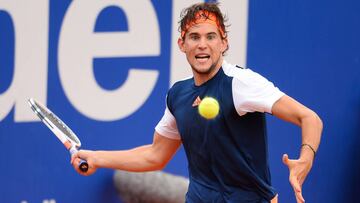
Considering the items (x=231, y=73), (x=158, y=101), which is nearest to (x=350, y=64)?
(x=158, y=101)

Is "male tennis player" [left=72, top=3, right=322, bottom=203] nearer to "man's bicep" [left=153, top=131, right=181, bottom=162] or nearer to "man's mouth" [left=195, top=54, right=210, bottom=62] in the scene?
"man's mouth" [left=195, top=54, right=210, bottom=62]

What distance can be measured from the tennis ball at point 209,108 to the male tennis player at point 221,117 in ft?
Answer: 0.17

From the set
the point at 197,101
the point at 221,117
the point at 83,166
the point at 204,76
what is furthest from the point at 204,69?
the point at 83,166

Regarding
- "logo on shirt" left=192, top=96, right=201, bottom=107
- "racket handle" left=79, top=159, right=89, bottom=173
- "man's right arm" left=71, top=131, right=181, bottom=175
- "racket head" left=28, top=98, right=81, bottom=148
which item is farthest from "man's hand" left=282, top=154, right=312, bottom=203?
"racket head" left=28, top=98, right=81, bottom=148

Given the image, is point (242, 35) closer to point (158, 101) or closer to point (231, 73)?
point (158, 101)

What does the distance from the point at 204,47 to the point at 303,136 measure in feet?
2.70

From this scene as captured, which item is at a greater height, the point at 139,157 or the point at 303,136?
the point at 303,136

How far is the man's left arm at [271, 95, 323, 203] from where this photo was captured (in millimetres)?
3777

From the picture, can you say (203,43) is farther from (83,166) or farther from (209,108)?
(83,166)

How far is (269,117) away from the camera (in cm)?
655

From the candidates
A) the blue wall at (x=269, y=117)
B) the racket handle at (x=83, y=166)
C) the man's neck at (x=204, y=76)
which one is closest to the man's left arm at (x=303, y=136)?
the man's neck at (x=204, y=76)

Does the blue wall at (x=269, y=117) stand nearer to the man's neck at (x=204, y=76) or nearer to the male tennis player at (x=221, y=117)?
the male tennis player at (x=221, y=117)

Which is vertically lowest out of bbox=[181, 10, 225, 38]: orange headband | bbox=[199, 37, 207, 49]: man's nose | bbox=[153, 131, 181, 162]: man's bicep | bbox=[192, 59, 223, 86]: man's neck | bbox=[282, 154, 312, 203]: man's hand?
bbox=[153, 131, 181, 162]: man's bicep

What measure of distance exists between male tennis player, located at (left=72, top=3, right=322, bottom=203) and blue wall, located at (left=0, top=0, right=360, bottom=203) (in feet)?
4.74
